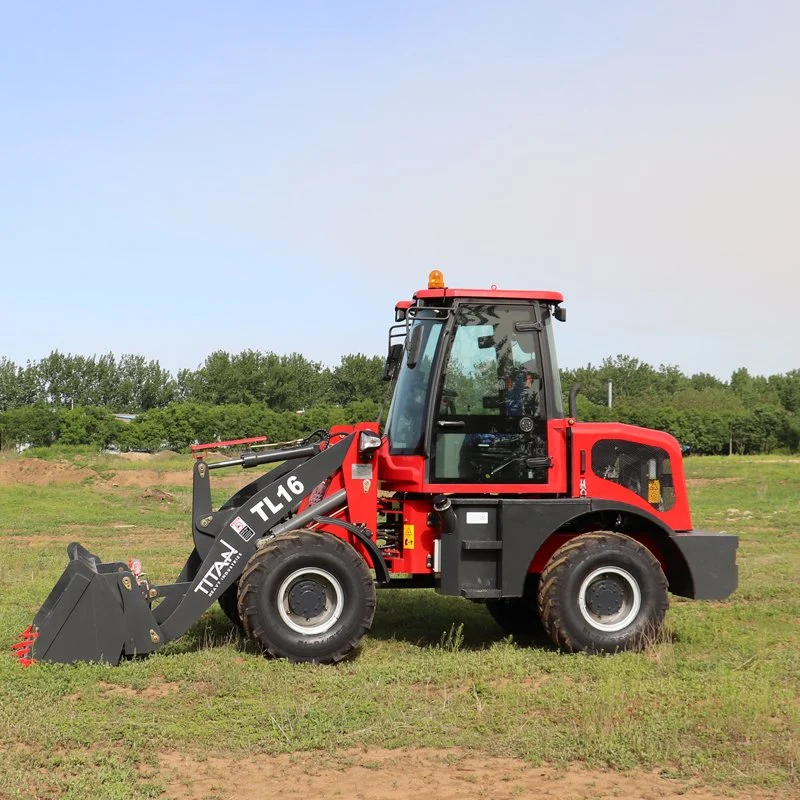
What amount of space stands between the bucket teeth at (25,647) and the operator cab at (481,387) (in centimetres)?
322

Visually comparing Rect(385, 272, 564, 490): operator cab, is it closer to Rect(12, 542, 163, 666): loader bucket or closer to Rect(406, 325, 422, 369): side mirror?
Rect(406, 325, 422, 369): side mirror

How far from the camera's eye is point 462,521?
8.57 meters

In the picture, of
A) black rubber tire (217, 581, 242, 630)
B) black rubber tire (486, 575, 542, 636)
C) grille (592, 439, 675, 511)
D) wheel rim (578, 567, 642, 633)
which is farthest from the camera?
black rubber tire (486, 575, 542, 636)

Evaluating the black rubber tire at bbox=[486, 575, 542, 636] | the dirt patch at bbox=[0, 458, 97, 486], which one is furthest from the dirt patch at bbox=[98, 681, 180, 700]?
the dirt patch at bbox=[0, 458, 97, 486]

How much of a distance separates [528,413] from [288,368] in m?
57.6

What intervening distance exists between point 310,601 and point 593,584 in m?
2.27

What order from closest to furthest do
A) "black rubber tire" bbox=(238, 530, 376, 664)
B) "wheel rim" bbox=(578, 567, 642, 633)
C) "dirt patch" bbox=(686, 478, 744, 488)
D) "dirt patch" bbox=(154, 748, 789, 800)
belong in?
"dirt patch" bbox=(154, 748, 789, 800) → "black rubber tire" bbox=(238, 530, 376, 664) → "wheel rim" bbox=(578, 567, 642, 633) → "dirt patch" bbox=(686, 478, 744, 488)

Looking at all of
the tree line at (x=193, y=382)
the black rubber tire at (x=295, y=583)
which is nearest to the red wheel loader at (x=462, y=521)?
the black rubber tire at (x=295, y=583)

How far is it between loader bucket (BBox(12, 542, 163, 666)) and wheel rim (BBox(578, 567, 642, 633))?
344cm

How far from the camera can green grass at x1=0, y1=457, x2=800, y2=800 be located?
236 inches

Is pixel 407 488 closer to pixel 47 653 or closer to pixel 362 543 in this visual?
pixel 362 543

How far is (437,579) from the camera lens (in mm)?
8641

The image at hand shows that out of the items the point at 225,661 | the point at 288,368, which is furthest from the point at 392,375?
the point at 288,368

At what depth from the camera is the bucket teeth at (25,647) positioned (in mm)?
7871
